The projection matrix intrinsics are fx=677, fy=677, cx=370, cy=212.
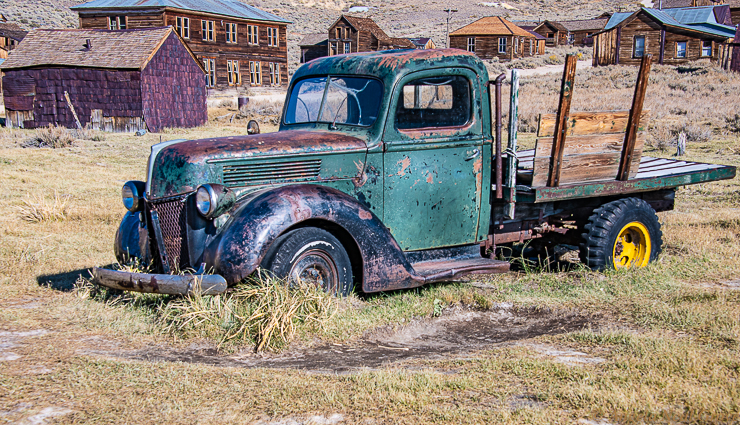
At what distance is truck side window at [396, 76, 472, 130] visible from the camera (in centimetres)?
572

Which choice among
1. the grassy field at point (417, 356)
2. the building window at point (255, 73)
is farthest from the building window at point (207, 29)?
the grassy field at point (417, 356)

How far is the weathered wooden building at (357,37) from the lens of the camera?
181 feet

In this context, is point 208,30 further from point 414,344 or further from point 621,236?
point 414,344

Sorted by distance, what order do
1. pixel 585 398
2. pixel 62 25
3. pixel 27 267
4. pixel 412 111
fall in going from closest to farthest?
pixel 585 398 < pixel 412 111 < pixel 27 267 < pixel 62 25

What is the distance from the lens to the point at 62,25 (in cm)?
5981

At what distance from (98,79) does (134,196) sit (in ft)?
68.3

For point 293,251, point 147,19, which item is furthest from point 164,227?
point 147,19

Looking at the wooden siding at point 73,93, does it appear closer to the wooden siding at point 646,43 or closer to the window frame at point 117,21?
the window frame at point 117,21

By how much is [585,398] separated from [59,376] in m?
2.99

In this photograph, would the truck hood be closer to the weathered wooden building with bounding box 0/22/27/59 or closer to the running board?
the running board

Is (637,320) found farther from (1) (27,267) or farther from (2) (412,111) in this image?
(1) (27,267)

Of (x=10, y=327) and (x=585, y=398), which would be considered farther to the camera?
(x=10, y=327)

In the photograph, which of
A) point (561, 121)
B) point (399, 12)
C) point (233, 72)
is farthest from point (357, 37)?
point (561, 121)

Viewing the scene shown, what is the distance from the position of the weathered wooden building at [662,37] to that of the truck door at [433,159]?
3896 centimetres
